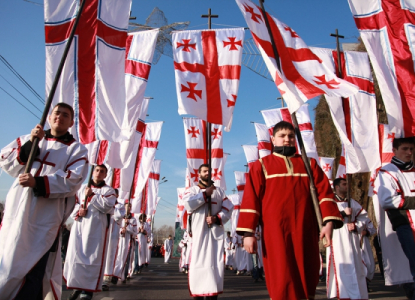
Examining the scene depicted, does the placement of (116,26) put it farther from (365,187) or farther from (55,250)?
(365,187)

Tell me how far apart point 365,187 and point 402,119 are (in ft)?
60.9

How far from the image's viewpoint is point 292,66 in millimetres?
5098

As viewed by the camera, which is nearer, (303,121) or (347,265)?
(347,265)

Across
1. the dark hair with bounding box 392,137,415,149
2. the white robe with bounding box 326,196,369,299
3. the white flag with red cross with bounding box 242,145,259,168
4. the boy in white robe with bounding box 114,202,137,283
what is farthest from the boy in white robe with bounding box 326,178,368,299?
the white flag with red cross with bounding box 242,145,259,168

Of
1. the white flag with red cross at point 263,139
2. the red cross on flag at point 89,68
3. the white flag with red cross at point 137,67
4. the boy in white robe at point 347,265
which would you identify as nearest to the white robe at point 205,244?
the red cross on flag at point 89,68

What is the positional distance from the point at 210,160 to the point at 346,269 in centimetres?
299

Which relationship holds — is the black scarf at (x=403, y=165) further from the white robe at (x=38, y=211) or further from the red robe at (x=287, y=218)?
the white robe at (x=38, y=211)

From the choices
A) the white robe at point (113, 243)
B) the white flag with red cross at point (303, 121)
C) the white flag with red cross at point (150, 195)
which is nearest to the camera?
the white robe at point (113, 243)

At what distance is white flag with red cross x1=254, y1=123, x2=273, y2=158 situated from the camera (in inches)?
551

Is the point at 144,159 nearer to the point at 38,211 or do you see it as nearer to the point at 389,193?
the point at 389,193

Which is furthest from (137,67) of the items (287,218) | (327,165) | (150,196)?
(150,196)

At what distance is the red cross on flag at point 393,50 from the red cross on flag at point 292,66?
978 mm

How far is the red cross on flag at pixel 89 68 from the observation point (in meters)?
5.48

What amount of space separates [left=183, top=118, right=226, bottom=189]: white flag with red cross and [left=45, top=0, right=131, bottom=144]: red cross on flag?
6344 mm
